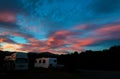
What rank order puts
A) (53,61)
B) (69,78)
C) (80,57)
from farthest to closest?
(80,57), (53,61), (69,78)

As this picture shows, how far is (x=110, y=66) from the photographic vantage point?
6412 centimetres

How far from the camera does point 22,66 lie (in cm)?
3859

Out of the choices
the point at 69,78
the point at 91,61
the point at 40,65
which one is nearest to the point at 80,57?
the point at 91,61

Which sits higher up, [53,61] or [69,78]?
[53,61]

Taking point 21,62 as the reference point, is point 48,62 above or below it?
above

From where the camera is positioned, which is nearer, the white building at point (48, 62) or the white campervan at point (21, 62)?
the white campervan at point (21, 62)

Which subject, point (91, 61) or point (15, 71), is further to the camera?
point (91, 61)

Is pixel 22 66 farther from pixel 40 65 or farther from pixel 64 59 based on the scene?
pixel 64 59

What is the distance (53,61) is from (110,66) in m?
18.7

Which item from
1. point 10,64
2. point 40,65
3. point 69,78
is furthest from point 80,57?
point 69,78

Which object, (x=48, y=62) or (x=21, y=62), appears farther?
(x=48, y=62)

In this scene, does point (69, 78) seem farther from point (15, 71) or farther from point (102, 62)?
point (102, 62)

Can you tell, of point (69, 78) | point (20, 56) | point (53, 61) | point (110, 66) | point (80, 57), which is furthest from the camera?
point (80, 57)

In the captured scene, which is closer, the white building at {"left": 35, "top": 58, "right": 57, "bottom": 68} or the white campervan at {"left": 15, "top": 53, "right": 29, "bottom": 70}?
the white campervan at {"left": 15, "top": 53, "right": 29, "bottom": 70}
